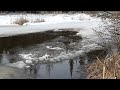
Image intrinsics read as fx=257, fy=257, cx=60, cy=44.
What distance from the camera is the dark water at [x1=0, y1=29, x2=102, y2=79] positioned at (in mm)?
5195

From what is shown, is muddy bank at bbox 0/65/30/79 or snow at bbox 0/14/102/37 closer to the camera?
muddy bank at bbox 0/65/30/79

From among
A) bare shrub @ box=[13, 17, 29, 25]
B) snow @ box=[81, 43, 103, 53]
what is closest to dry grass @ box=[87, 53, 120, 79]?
snow @ box=[81, 43, 103, 53]

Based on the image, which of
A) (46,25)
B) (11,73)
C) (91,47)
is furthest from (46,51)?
(46,25)

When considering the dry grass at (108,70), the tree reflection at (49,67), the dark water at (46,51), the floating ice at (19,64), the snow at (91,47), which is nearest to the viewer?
the dry grass at (108,70)

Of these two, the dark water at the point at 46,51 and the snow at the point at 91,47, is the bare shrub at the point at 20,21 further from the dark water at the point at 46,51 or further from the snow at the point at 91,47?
the snow at the point at 91,47

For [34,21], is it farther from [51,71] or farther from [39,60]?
[51,71]

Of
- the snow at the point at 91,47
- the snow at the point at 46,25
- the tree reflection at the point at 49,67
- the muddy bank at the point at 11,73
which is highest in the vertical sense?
the snow at the point at 46,25

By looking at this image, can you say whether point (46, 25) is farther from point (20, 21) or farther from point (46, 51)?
point (46, 51)

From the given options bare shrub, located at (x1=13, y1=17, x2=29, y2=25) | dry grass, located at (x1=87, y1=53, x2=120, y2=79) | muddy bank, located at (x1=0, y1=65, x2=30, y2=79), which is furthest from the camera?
bare shrub, located at (x1=13, y1=17, x2=29, y2=25)

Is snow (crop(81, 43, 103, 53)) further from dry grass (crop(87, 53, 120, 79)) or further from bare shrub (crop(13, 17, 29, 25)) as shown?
bare shrub (crop(13, 17, 29, 25))

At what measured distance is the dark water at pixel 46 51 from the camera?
5.20 meters

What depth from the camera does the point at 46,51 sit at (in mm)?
6668

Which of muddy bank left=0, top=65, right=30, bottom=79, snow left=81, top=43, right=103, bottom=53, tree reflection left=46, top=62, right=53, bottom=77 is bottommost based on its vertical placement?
tree reflection left=46, top=62, right=53, bottom=77

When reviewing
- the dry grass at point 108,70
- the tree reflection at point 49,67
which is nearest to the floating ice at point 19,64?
the tree reflection at point 49,67
